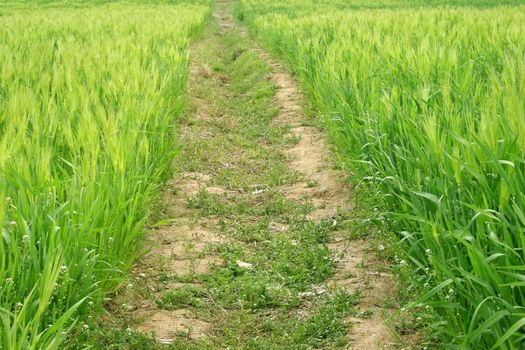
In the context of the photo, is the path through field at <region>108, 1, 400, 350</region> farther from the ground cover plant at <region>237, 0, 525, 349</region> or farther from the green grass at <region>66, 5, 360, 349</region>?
the ground cover plant at <region>237, 0, 525, 349</region>

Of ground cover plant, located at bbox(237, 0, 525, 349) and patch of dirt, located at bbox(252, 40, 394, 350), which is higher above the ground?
ground cover plant, located at bbox(237, 0, 525, 349)

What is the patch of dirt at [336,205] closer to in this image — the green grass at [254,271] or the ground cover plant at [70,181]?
the green grass at [254,271]

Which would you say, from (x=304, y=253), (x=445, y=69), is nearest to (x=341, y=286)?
(x=304, y=253)

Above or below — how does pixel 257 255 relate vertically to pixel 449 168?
below

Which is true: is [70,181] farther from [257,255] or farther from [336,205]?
[336,205]

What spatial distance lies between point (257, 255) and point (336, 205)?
926mm

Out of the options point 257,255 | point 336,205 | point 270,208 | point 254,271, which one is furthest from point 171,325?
point 336,205

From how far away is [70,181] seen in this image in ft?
10.3

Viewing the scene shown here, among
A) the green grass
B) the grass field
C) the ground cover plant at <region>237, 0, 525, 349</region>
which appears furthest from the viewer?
the green grass

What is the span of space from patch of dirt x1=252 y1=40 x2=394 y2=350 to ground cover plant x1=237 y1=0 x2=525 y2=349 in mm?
207

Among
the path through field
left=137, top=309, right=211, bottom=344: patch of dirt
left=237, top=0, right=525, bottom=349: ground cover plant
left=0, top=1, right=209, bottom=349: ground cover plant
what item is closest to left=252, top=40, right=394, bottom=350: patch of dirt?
the path through field

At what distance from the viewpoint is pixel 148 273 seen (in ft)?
11.8

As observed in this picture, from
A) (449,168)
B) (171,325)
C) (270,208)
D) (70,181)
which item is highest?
(449,168)

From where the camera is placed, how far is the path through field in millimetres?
3102
